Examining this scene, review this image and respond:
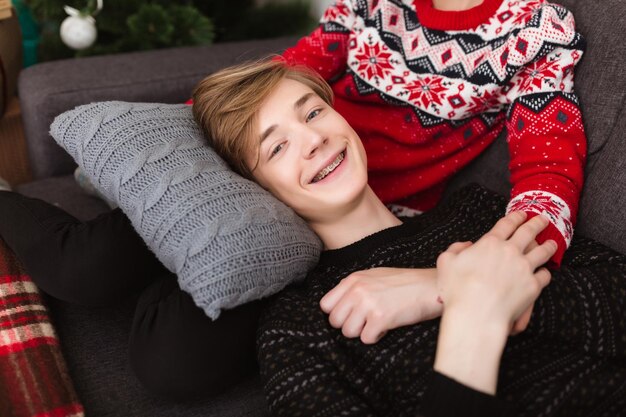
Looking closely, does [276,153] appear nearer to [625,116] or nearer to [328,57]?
[328,57]

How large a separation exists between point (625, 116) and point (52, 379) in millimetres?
1045

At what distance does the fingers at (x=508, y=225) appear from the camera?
2.95 ft

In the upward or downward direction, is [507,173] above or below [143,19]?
below

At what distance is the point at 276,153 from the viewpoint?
41.3 inches

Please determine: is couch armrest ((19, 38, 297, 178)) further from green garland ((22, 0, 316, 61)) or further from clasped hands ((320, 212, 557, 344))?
clasped hands ((320, 212, 557, 344))

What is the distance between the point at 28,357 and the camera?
2.97 ft

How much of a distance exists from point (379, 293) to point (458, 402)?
8.1 inches

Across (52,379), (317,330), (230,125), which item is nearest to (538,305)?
(317,330)

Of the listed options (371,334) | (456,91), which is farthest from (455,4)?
(371,334)

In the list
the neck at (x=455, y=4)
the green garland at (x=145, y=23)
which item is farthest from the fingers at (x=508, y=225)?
the green garland at (x=145, y=23)

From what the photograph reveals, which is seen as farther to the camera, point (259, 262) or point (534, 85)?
point (534, 85)

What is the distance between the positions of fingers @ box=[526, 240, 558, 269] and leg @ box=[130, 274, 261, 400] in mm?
444

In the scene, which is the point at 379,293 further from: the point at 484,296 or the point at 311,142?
the point at 311,142

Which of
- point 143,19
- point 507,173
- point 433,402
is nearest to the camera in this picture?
point 433,402
